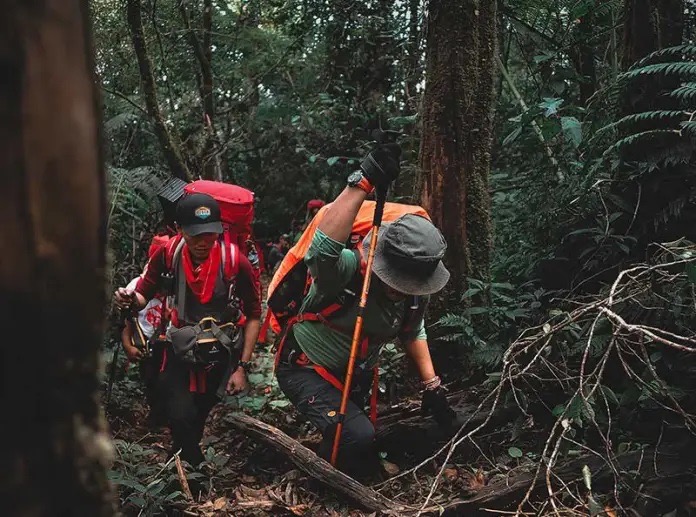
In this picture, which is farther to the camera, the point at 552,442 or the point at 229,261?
the point at 229,261

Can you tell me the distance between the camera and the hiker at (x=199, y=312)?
194 inches

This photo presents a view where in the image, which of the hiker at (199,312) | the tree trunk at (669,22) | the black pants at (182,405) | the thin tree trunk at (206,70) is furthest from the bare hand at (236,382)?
the thin tree trunk at (206,70)

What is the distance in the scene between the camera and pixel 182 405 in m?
4.97

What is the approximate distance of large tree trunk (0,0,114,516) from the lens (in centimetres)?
84

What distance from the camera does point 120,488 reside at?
4133mm

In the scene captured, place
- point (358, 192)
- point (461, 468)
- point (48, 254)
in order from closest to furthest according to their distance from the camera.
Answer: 1. point (48, 254)
2. point (358, 192)
3. point (461, 468)

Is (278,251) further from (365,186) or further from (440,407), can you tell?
(365,186)

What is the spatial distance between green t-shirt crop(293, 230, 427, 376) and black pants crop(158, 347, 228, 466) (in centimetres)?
95

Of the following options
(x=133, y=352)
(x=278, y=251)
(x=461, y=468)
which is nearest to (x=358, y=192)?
(x=461, y=468)

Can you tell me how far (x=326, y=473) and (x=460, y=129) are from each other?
3.08m

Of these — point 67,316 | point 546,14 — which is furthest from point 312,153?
point 67,316

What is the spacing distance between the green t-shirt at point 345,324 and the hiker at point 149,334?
52.6 inches

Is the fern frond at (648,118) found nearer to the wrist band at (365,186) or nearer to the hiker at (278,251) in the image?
the wrist band at (365,186)

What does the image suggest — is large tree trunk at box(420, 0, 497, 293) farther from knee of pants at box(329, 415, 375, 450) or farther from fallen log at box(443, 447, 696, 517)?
fallen log at box(443, 447, 696, 517)
